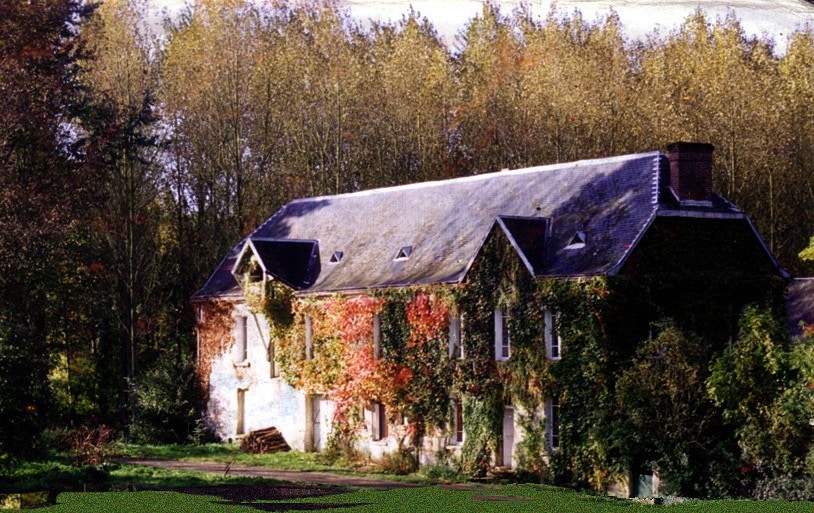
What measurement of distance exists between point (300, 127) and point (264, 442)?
1767 centimetres

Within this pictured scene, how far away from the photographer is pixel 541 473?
33594mm

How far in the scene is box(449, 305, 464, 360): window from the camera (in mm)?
36719

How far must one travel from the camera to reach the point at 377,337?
39719 mm

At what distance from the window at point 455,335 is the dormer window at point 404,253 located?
407cm

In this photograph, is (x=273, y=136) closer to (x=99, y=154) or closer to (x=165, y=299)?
(x=165, y=299)

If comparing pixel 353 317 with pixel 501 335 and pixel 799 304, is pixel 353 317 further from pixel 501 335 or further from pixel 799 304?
pixel 799 304

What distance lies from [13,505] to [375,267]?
19.6m

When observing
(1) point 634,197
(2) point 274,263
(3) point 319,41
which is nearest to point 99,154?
(2) point 274,263

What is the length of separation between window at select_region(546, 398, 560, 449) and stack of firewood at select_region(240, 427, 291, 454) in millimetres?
11677

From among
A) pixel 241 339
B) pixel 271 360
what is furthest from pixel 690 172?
pixel 241 339

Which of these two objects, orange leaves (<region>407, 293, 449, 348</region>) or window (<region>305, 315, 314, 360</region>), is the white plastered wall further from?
orange leaves (<region>407, 293, 449, 348</region>)

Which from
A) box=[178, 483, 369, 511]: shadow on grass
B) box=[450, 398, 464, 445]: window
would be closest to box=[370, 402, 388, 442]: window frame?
box=[450, 398, 464, 445]: window

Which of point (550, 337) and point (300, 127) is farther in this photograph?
point (300, 127)

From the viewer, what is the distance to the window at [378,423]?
3931 cm
